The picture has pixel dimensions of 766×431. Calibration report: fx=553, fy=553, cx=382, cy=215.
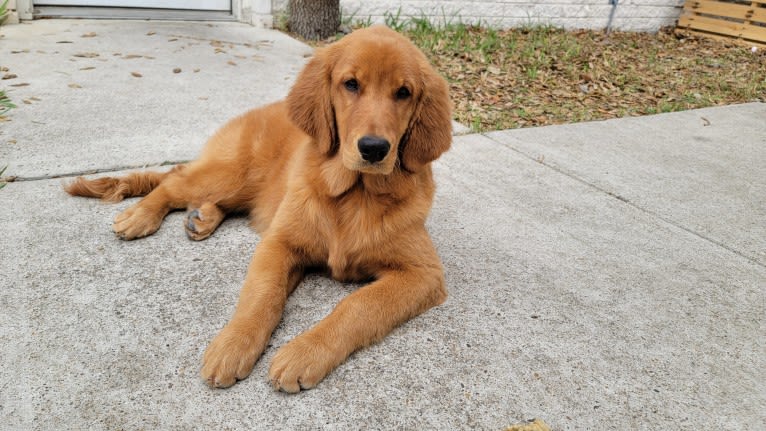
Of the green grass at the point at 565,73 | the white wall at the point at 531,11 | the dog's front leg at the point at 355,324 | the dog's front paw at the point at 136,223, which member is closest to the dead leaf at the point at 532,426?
the dog's front leg at the point at 355,324

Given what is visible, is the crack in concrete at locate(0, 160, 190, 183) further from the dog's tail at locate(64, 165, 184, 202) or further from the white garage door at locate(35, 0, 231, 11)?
the white garage door at locate(35, 0, 231, 11)

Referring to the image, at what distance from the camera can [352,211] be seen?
100 inches

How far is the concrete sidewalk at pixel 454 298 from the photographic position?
197 cm

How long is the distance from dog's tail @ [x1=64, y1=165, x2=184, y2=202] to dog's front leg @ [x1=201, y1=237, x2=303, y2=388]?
1209 millimetres

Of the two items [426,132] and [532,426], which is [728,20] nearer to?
[426,132]

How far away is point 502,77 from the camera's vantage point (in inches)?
288

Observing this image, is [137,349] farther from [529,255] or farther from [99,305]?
[529,255]

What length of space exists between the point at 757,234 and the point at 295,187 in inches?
124

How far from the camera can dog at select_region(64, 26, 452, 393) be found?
2.16 m

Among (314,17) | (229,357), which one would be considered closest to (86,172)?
(229,357)

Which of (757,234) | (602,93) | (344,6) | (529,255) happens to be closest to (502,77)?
(602,93)

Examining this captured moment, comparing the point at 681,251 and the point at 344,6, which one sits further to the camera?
the point at 344,6

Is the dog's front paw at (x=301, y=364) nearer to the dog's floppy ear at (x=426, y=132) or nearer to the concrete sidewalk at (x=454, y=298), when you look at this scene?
A: the concrete sidewalk at (x=454, y=298)

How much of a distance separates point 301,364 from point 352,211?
0.80 metres
